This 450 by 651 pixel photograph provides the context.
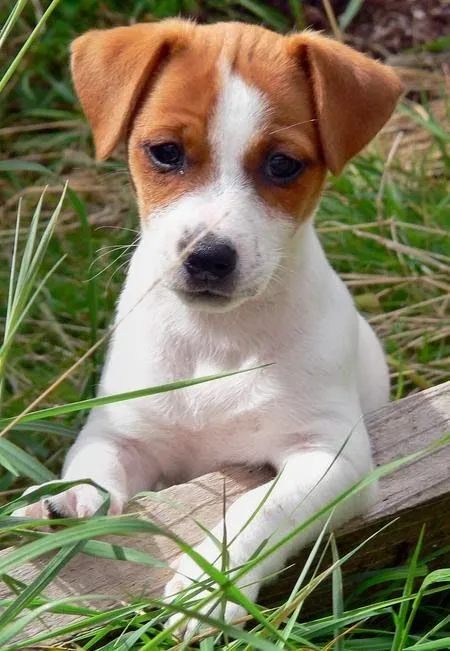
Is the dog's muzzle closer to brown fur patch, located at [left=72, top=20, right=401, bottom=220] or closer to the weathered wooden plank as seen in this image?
brown fur patch, located at [left=72, top=20, right=401, bottom=220]

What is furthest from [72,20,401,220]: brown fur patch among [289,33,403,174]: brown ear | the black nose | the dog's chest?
the dog's chest

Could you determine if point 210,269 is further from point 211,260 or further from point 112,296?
point 112,296

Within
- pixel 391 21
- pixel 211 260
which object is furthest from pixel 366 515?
pixel 391 21

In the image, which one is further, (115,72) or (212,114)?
(115,72)

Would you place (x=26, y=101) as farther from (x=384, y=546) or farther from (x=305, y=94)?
(x=384, y=546)

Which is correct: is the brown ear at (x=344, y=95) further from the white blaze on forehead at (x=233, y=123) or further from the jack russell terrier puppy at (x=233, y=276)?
the white blaze on forehead at (x=233, y=123)

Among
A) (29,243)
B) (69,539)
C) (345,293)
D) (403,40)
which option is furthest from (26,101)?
(69,539)
